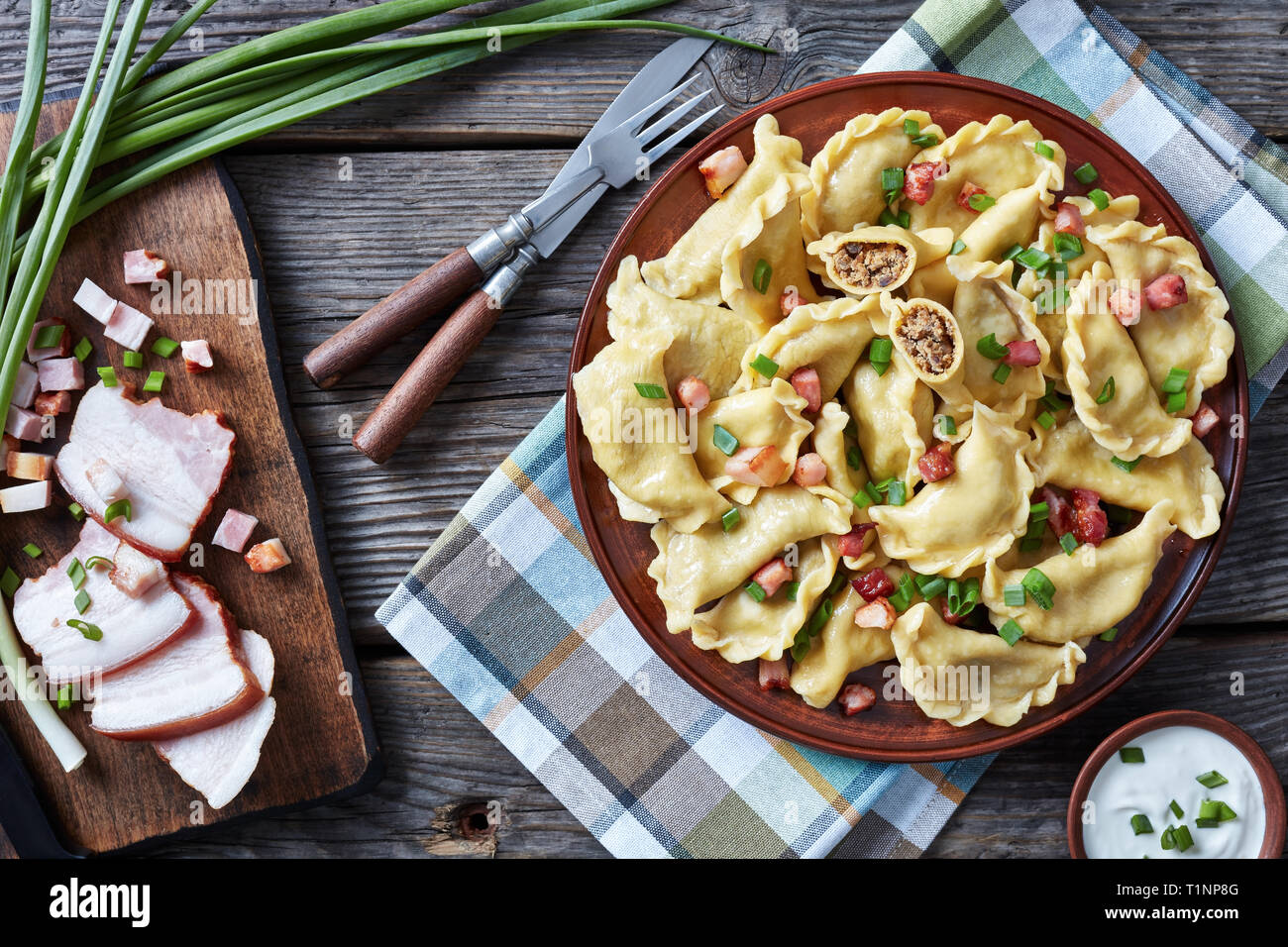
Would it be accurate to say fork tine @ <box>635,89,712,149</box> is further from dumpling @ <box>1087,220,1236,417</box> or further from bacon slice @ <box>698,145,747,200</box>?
dumpling @ <box>1087,220,1236,417</box>

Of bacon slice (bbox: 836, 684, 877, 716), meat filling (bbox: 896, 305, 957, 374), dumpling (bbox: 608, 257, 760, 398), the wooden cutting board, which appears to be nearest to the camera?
meat filling (bbox: 896, 305, 957, 374)

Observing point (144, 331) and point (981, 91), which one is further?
point (144, 331)

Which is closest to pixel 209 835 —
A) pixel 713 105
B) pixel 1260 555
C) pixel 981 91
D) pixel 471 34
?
pixel 471 34

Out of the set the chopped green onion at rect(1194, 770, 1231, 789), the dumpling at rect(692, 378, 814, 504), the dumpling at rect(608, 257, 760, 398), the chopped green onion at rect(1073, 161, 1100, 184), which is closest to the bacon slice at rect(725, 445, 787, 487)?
the dumpling at rect(692, 378, 814, 504)

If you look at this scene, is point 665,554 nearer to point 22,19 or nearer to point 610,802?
point 610,802

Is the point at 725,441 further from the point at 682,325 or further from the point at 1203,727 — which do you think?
the point at 1203,727

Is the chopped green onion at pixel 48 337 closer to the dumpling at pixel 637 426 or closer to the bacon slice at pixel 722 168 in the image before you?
the dumpling at pixel 637 426

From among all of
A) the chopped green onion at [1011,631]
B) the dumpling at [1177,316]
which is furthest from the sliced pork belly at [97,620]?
the dumpling at [1177,316]
